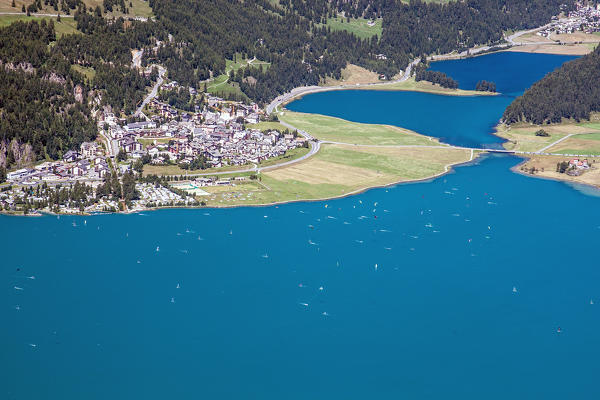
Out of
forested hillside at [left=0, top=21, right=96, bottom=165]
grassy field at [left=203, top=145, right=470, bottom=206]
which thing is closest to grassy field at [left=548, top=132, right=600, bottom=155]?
grassy field at [left=203, top=145, right=470, bottom=206]

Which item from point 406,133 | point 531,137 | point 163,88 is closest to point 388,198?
point 406,133

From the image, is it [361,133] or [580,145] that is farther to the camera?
[361,133]

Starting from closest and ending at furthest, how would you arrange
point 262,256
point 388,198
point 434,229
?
point 262,256, point 434,229, point 388,198

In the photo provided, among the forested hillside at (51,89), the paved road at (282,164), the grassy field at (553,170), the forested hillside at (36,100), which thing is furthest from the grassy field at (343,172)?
the forested hillside at (51,89)

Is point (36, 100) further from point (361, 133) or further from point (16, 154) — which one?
point (361, 133)

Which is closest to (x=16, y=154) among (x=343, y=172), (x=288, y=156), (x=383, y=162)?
(x=288, y=156)

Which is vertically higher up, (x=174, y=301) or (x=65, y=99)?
(x=65, y=99)

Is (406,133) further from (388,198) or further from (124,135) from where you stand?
(124,135)

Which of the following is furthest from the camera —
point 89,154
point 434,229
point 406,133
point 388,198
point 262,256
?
point 406,133
